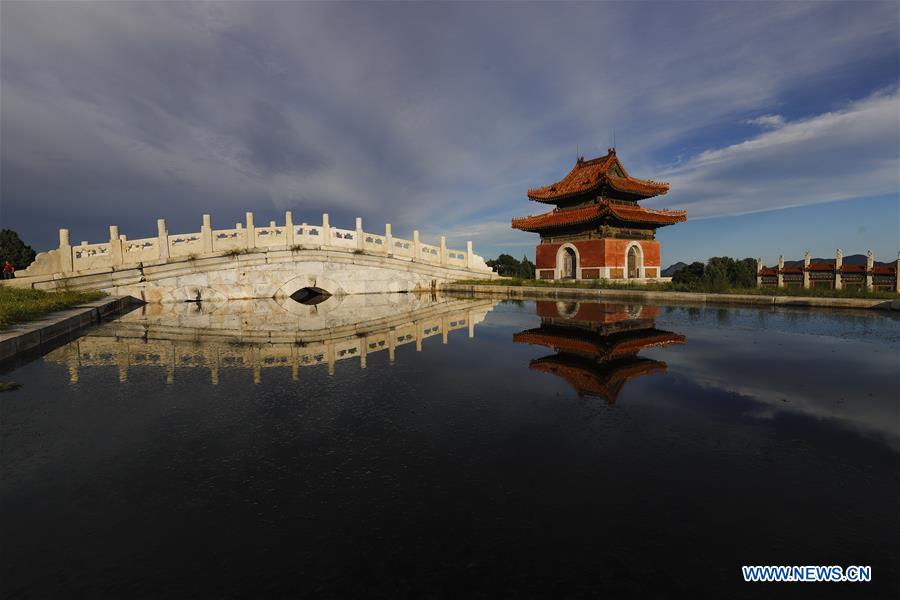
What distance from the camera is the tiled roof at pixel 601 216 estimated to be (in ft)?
81.8

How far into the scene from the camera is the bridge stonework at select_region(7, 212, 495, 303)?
18.3 metres

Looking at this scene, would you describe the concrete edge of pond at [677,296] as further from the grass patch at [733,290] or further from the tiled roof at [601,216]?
the tiled roof at [601,216]

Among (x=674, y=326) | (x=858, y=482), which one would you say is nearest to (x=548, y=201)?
(x=674, y=326)

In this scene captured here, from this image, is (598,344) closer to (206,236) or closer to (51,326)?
(51,326)

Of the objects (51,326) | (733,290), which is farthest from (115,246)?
(733,290)

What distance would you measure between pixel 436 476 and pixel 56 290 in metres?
20.8

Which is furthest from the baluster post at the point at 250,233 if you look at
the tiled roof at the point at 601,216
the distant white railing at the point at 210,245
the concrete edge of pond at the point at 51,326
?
the tiled roof at the point at 601,216

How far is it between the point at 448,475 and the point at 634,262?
1076 inches

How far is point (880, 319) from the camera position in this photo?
1207 centimetres

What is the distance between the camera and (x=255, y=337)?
10508 millimetres

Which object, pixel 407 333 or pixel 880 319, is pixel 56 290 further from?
pixel 880 319

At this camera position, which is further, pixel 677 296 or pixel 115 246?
pixel 115 246

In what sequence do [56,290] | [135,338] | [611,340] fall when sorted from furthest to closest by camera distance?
1. [56,290]
2. [135,338]
3. [611,340]

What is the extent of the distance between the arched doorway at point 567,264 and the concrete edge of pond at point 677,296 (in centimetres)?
643
